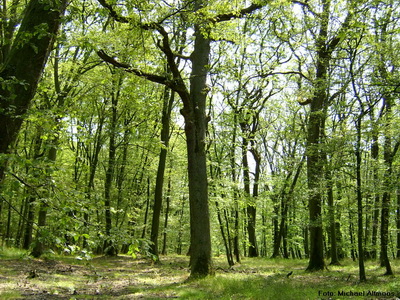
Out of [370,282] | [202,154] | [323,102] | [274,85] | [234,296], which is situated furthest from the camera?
[274,85]

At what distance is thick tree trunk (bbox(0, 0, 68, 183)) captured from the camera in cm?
308

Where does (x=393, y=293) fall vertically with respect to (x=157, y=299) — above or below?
above

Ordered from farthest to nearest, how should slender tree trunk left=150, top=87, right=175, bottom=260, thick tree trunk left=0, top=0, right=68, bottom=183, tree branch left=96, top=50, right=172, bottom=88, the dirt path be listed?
1. slender tree trunk left=150, top=87, right=175, bottom=260
2. tree branch left=96, top=50, right=172, bottom=88
3. the dirt path
4. thick tree trunk left=0, top=0, right=68, bottom=183

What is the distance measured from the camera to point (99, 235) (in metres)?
3.25

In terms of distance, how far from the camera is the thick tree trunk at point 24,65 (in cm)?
308

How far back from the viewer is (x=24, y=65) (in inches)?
127

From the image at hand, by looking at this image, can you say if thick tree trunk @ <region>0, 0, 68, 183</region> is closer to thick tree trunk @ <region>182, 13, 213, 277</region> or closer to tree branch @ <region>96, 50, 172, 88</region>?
tree branch @ <region>96, 50, 172, 88</region>

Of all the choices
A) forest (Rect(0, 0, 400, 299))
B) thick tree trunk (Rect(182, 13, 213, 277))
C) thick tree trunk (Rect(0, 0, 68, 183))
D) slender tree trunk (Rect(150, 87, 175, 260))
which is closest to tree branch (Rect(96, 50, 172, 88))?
forest (Rect(0, 0, 400, 299))

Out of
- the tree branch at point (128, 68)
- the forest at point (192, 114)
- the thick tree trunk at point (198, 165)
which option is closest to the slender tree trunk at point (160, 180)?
the forest at point (192, 114)

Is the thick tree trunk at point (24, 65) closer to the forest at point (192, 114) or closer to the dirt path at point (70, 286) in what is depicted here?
the forest at point (192, 114)

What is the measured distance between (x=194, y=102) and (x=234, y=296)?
6244mm

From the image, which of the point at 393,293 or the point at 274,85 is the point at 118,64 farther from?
the point at 274,85

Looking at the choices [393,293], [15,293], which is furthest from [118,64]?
[393,293]

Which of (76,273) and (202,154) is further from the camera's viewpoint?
(76,273)
